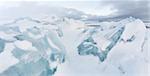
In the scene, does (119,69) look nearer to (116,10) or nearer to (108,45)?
(108,45)

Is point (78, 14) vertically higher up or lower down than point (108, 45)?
higher up

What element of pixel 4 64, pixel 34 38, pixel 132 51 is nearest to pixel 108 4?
pixel 132 51

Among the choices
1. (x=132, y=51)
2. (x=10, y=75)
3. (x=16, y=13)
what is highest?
(x=16, y=13)

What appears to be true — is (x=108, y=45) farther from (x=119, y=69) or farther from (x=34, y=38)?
(x=34, y=38)
